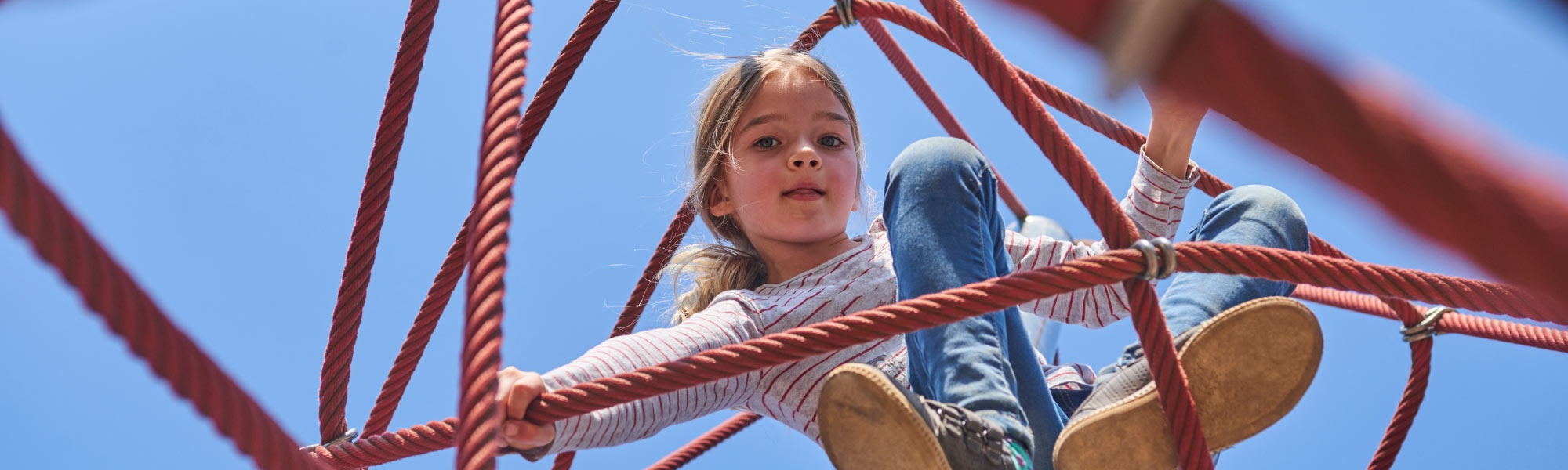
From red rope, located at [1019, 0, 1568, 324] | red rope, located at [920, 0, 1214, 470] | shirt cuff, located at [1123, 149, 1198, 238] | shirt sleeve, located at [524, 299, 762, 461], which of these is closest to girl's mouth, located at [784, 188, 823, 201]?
shirt sleeve, located at [524, 299, 762, 461]

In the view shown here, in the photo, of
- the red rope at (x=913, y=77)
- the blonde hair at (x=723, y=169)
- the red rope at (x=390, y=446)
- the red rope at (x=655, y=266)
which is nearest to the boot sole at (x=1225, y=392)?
the red rope at (x=390, y=446)

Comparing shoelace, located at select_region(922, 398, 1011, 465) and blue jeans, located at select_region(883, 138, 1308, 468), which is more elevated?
blue jeans, located at select_region(883, 138, 1308, 468)

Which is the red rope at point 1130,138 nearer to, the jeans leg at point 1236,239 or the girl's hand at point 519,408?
the jeans leg at point 1236,239

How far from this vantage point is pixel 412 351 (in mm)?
894

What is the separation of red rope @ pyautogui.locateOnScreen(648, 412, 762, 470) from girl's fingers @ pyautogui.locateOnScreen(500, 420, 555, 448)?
62cm

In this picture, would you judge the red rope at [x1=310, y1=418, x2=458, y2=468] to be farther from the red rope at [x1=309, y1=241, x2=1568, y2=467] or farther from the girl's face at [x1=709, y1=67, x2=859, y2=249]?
the girl's face at [x1=709, y1=67, x2=859, y2=249]

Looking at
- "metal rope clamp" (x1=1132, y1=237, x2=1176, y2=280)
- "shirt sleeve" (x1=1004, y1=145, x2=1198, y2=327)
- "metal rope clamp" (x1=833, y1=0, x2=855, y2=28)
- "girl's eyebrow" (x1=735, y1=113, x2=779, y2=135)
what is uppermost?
"metal rope clamp" (x1=833, y1=0, x2=855, y2=28)

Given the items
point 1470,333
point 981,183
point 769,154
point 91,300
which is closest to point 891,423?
point 981,183

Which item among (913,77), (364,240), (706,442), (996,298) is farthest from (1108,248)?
(913,77)

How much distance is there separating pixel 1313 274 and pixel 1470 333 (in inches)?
23.1

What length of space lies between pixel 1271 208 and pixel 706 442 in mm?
676

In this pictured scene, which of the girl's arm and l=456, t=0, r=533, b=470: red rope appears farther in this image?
the girl's arm

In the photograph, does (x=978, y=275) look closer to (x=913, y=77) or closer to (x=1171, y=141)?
(x=1171, y=141)

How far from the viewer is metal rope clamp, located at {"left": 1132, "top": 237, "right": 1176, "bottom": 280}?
564 mm
